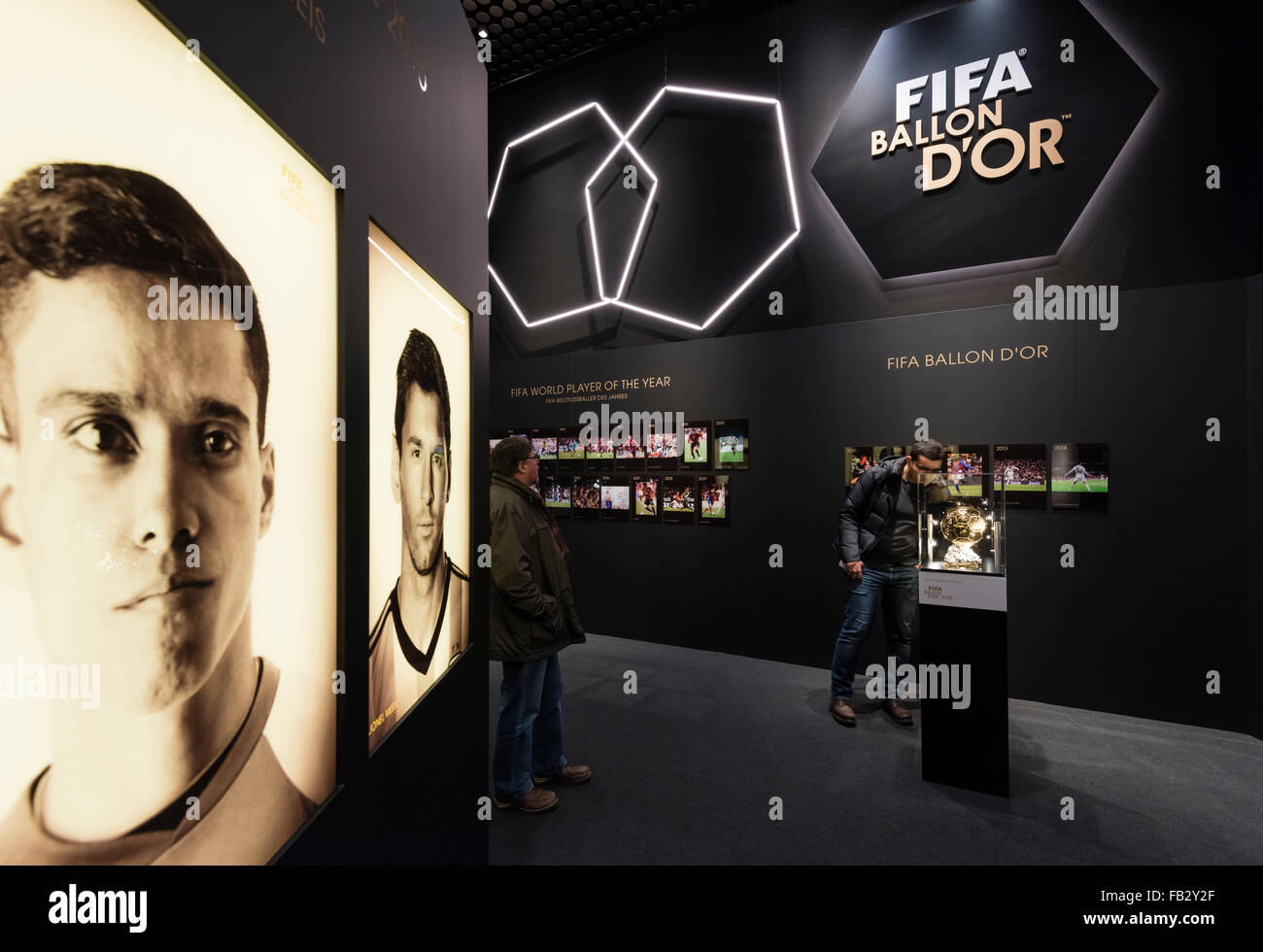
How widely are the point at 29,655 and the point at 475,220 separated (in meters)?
1.98

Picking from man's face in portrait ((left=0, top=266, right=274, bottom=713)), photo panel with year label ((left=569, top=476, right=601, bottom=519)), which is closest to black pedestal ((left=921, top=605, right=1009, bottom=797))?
man's face in portrait ((left=0, top=266, right=274, bottom=713))

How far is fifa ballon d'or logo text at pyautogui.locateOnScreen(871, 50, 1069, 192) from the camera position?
419 centimetres

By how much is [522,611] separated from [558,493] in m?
3.42

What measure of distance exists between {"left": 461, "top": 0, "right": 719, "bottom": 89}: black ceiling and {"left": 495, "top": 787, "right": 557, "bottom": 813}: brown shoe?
622cm

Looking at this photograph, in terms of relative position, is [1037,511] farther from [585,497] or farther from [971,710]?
[585,497]

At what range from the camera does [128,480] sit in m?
0.63

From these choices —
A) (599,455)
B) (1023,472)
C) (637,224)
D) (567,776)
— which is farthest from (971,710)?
(637,224)

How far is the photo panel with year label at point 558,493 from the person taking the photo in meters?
5.97

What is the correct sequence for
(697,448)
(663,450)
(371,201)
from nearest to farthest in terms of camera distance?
(371,201) → (697,448) → (663,450)

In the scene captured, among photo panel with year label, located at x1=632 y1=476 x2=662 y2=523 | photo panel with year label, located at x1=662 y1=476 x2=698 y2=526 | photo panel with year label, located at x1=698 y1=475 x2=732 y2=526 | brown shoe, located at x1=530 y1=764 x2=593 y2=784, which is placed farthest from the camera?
photo panel with year label, located at x1=632 y1=476 x2=662 y2=523

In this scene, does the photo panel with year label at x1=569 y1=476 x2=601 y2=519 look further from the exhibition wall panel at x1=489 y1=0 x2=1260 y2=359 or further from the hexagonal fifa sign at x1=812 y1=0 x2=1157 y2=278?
the hexagonal fifa sign at x1=812 y1=0 x2=1157 y2=278

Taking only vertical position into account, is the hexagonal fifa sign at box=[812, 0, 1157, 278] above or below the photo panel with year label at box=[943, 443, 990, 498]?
above
